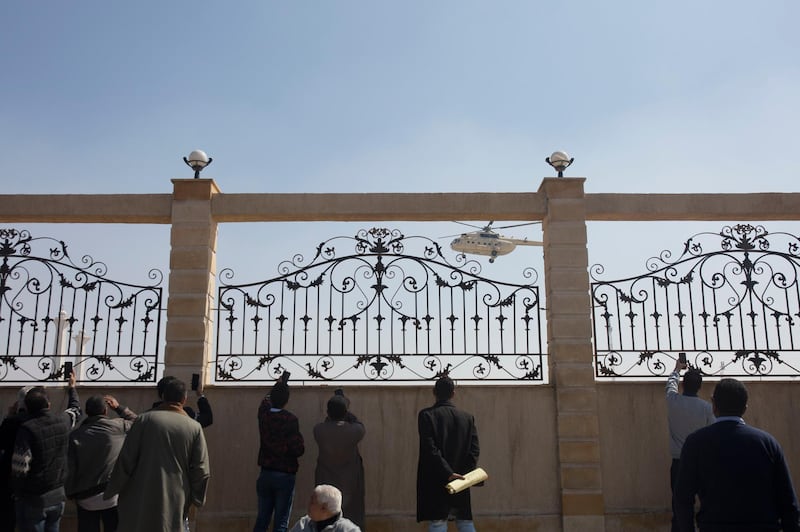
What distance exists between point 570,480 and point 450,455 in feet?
8.42

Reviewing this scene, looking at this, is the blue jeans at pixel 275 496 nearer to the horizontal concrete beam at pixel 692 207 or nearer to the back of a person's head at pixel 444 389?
the back of a person's head at pixel 444 389

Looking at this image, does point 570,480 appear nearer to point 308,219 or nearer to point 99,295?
point 308,219

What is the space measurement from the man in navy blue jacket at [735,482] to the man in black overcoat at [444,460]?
2380 millimetres

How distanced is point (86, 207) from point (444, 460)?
18.9 ft

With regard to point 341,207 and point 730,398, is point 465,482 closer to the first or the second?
point 730,398

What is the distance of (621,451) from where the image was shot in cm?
875

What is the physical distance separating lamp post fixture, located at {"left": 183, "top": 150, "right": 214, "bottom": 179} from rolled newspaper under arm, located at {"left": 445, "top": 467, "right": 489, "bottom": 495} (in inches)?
204

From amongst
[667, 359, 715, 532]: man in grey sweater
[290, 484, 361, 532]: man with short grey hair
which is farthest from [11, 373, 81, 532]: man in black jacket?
[667, 359, 715, 532]: man in grey sweater

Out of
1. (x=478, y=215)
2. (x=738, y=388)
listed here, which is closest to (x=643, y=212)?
(x=478, y=215)

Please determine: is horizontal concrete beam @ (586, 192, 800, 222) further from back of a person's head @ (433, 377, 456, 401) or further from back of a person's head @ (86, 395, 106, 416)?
back of a person's head @ (86, 395, 106, 416)

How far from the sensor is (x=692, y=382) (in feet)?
25.0

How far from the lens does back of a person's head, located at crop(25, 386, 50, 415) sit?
251 inches

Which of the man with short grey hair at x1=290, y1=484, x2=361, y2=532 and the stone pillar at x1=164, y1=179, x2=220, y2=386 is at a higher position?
the stone pillar at x1=164, y1=179, x2=220, y2=386

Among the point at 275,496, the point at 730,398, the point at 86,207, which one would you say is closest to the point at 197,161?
the point at 86,207
